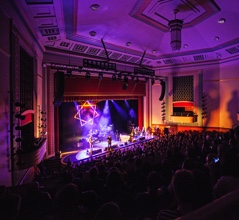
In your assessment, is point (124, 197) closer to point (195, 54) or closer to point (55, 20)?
point (55, 20)

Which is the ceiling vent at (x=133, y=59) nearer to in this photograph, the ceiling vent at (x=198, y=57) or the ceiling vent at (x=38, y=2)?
the ceiling vent at (x=198, y=57)

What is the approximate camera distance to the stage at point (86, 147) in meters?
11.5

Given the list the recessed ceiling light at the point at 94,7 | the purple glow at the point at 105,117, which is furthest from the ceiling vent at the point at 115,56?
the recessed ceiling light at the point at 94,7

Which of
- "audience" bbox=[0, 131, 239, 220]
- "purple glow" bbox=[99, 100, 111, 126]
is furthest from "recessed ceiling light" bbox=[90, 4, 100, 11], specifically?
"purple glow" bbox=[99, 100, 111, 126]

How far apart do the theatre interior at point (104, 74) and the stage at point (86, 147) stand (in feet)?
0.22

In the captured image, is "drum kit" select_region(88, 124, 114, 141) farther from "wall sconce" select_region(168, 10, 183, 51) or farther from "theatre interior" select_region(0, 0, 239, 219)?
"wall sconce" select_region(168, 10, 183, 51)

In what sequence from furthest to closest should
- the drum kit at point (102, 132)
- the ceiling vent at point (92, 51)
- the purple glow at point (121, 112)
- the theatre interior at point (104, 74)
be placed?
the purple glow at point (121, 112)
the drum kit at point (102, 132)
the ceiling vent at point (92, 51)
the theatre interior at point (104, 74)

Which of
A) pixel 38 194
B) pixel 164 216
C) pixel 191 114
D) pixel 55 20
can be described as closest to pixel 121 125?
pixel 191 114

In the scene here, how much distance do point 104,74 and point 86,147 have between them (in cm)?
482

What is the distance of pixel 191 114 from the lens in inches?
578

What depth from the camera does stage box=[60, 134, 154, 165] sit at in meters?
11.5

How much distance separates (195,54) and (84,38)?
7.33 m

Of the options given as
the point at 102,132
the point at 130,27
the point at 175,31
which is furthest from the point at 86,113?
the point at 175,31

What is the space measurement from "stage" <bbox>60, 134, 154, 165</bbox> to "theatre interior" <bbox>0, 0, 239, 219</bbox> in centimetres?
7
